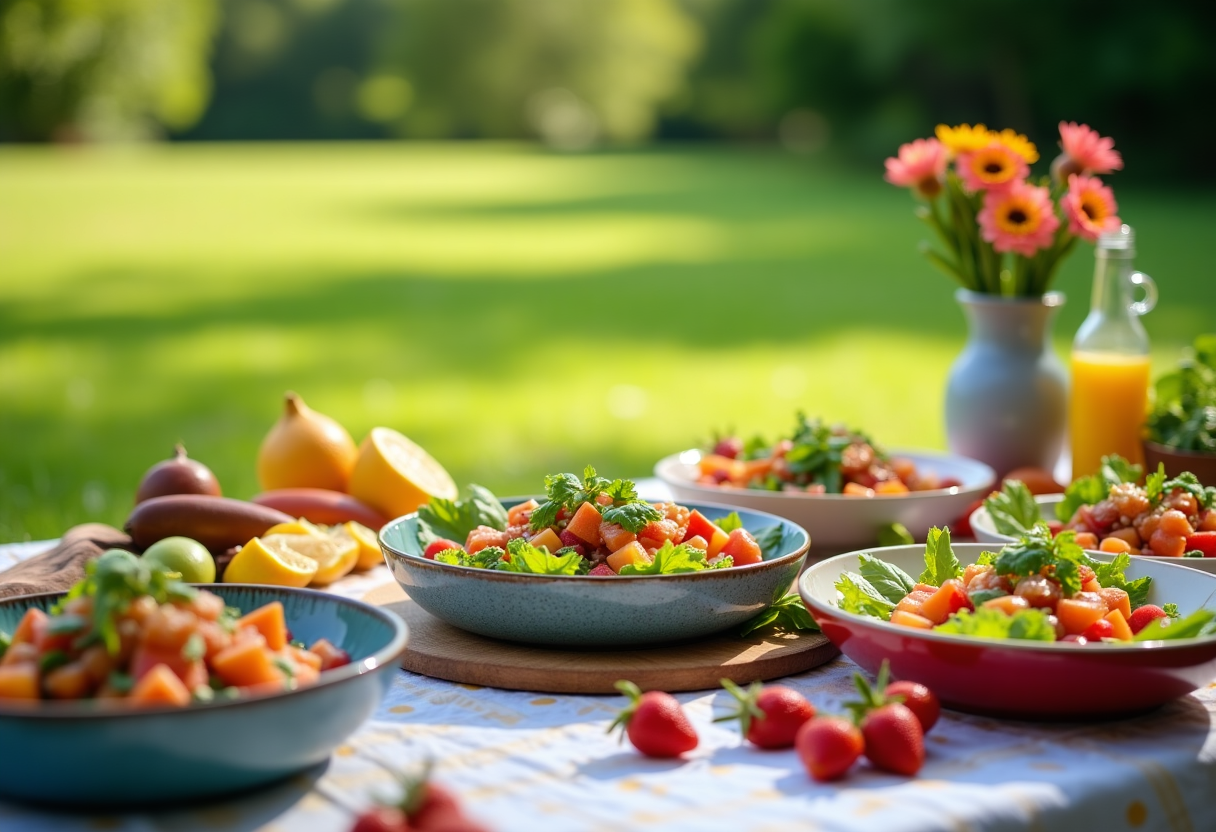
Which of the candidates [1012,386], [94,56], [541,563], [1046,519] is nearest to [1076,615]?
[541,563]

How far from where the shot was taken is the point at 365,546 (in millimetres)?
2637

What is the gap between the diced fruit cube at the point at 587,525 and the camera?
2062mm

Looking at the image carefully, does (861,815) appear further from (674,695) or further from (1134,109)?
(1134,109)

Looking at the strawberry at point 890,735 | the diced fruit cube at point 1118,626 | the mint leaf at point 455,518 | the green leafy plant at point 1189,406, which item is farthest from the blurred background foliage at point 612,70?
the strawberry at point 890,735

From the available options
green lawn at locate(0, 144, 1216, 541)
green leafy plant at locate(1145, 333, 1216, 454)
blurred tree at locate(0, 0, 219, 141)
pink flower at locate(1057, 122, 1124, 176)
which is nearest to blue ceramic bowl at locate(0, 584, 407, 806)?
green leafy plant at locate(1145, 333, 1216, 454)

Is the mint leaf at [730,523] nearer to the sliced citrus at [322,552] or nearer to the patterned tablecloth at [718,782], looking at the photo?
the patterned tablecloth at [718,782]

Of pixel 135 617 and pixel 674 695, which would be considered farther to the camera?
pixel 674 695

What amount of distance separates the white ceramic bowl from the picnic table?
0.94 feet

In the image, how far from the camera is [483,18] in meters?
61.8

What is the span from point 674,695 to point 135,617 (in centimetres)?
80

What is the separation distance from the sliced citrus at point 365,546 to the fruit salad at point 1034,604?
104 centimetres

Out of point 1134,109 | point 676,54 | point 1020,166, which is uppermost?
point 676,54

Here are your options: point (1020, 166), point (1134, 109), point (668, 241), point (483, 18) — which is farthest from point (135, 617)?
point (483, 18)

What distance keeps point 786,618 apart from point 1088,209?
1.56 metres
